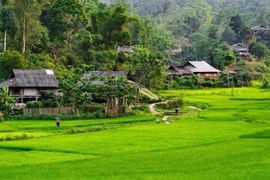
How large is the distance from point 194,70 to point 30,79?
3792 centimetres

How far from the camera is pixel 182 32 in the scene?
126938 millimetres

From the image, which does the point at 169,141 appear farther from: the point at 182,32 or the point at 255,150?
the point at 182,32

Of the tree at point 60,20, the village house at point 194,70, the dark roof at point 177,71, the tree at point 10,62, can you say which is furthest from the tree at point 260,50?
the tree at point 10,62

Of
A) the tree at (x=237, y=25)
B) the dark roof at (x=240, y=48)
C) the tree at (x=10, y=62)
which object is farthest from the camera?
the tree at (x=237, y=25)

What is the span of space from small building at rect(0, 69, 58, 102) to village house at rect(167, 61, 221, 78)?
A: 105 ft

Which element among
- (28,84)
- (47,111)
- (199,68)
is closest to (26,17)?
(28,84)

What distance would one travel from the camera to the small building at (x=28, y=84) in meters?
43.6

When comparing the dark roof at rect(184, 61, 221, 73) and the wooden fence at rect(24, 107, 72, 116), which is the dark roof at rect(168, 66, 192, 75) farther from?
the wooden fence at rect(24, 107, 72, 116)

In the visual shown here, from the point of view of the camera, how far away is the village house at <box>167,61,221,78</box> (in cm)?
7419

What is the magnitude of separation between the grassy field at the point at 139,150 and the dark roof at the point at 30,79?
10.6m

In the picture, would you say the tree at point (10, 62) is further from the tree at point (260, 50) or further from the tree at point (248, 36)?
the tree at point (248, 36)

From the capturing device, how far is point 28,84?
43656 millimetres

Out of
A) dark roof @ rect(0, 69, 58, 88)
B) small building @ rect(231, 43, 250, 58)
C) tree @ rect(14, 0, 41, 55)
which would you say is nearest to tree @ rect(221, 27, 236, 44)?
small building @ rect(231, 43, 250, 58)

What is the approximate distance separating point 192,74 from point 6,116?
41.9 meters
